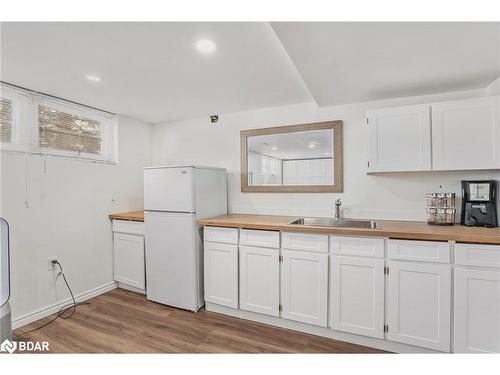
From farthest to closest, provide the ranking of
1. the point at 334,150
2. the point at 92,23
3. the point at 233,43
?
the point at 334,150 < the point at 233,43 < the point at 92,23

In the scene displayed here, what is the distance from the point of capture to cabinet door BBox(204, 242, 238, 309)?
240 cm

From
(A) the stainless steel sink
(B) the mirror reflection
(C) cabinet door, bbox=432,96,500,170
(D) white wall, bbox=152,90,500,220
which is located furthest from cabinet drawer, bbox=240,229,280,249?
(C) cabinet door, bbox=432,96,500,170

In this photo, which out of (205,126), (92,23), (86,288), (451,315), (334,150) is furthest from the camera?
(205,126)

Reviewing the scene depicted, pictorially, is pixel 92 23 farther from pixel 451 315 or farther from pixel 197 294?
pixel 451 315

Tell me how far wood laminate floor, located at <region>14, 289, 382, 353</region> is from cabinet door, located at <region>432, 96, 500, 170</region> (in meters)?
1.64

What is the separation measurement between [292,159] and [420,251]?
1.52 metres

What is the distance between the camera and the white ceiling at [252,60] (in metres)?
1.42

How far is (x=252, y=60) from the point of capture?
6.01 ft

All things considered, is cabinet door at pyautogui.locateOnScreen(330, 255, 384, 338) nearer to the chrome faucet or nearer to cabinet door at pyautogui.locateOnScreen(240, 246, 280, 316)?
cabinet door at pyautogui.locateOnScreen(240, 246, 280, 316)

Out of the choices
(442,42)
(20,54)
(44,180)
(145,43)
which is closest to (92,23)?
(145,43)

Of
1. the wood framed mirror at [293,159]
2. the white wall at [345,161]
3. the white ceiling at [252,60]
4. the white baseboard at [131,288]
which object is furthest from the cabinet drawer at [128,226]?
the white ceiling at [252,60]

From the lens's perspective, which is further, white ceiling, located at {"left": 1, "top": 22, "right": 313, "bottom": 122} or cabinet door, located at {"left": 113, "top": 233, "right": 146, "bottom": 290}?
cabinet door, located at {"left": 113, "top": 233, "right": 146, "bottom": 290}

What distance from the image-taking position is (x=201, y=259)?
2617mm
